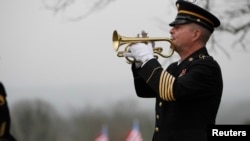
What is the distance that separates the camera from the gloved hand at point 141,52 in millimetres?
1771

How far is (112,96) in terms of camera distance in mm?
2416

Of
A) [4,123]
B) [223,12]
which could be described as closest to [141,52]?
[4,123]

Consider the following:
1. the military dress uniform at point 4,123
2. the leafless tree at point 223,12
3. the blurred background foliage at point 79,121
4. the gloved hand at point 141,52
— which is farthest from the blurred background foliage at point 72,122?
the military dress uniform at point 4,123

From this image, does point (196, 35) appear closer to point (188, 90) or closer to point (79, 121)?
point (188, 90)

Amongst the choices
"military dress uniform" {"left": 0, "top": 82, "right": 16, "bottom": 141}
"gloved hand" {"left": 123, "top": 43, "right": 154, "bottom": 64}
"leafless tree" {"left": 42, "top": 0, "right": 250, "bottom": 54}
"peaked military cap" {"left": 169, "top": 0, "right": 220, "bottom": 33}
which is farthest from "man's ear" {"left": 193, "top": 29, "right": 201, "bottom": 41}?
"military dress uniform" {"left": 0, "top": 82, "right": 16, "bottom": 141}

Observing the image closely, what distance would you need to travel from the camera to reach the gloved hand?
1.77 metres

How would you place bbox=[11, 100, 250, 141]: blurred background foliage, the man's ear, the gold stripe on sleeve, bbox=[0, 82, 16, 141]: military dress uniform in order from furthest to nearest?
1. bbox=[11, 100, 250, 141]: blurred background foliage
2. the man's ear
3. the gold stripe on sleeve
4. bbox=[0, 82, 16, 141]: military dress uniform

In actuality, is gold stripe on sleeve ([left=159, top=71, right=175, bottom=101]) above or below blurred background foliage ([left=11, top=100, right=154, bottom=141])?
above

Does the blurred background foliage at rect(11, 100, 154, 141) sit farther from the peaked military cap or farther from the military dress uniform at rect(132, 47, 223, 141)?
the peaked military cap

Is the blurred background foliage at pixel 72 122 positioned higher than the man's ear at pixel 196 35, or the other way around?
the man's ear at pixel 196 35

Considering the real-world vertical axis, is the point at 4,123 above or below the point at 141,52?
below

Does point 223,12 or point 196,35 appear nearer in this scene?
point 196,35

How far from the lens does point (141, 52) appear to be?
5.84ft

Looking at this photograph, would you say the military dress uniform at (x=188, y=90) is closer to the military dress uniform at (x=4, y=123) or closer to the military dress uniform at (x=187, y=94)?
the military dress uniform at (x=187, y=94)
